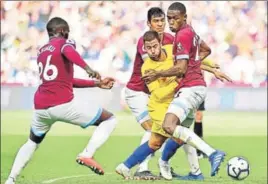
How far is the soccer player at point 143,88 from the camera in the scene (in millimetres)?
9352

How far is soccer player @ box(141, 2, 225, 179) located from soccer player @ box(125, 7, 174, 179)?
0.78 m

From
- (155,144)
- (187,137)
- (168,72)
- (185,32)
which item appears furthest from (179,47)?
(155,144)

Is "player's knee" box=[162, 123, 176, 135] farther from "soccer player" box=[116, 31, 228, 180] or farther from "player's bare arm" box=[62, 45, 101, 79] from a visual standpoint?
"player's bare arm" box=[62, 45, 101, 79]

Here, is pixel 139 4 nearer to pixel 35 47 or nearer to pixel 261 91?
pixel 35 47

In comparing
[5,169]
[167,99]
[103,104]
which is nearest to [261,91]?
[103,104]

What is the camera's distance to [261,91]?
24375 mm

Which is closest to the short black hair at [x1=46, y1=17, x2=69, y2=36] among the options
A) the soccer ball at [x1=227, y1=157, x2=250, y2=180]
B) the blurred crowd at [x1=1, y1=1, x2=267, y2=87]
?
the soccer ball at [x1=227, y1=157, x2=250, y2=180]

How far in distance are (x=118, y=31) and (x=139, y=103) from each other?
17.4 meters

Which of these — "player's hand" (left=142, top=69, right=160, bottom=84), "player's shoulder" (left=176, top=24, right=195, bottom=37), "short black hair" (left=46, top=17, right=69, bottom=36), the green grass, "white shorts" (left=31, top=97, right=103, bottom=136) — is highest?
"short black hair" (left=46, top=17, right=69, bottom=36)

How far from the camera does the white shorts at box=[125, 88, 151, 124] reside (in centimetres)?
984

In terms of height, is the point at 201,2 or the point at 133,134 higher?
the point at 201,2

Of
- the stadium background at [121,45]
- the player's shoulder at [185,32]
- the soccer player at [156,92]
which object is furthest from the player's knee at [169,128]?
the stadium background at [121,45]

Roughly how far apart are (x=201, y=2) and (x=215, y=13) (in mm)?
667

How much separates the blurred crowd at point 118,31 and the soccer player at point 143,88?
52.3ft
